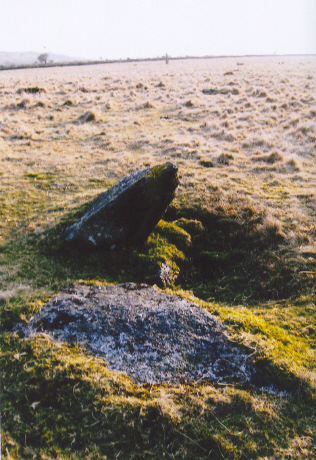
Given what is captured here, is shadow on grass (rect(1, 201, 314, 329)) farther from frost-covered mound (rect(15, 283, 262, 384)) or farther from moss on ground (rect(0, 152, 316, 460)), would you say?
frost-covered mound (rect(15, 283, 262, 384))

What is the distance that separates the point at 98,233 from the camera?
6.09m

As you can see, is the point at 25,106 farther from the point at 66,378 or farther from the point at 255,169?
the point at 66,378

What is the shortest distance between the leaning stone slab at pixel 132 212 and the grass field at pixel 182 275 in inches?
14.6

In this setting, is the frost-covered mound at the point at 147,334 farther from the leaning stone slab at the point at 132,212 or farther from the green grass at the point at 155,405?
the leaning stone slab at the point at 132,212

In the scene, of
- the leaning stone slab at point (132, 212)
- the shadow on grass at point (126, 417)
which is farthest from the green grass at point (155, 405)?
the leaning stone slab at point (132, 212)

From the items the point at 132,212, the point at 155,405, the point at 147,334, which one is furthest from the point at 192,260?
the point at 155,405

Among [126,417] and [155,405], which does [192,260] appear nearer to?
[155,405]

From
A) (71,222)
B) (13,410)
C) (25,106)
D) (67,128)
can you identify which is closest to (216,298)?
(13,410)

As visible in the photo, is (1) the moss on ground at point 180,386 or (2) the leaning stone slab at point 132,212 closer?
(1) the moss on ground at point 180,386

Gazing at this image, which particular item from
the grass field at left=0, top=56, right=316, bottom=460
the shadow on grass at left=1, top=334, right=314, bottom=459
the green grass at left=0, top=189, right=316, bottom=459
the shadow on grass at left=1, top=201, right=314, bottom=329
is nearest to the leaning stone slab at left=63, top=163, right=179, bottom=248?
the shadow on grass at left=1, top=201, right=314, bottom=329

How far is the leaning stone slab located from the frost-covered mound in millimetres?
1658

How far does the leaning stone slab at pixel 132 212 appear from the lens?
5.89 meters

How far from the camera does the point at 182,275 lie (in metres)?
5.82

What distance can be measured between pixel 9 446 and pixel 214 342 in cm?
236
